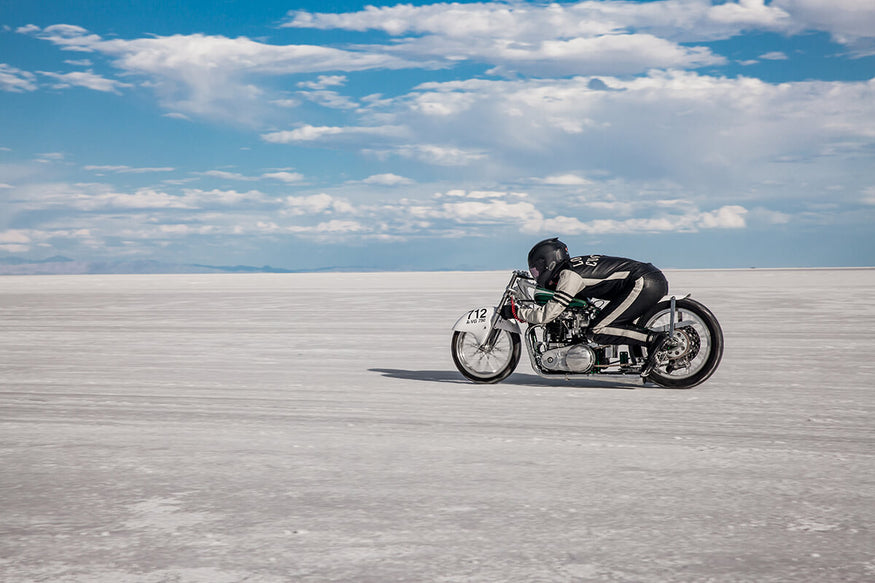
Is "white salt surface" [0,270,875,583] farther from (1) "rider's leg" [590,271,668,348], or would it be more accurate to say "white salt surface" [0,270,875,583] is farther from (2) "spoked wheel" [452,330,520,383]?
(1) "rider's leg" [590,271,668,348]

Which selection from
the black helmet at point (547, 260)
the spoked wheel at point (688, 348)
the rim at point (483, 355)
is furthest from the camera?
the rim at point (483, 355)

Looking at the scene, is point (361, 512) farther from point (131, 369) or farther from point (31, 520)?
point (131, 369)

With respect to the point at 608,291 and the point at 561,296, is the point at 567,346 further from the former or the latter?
the point at 608,291

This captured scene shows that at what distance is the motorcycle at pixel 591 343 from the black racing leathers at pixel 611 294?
0.36ft

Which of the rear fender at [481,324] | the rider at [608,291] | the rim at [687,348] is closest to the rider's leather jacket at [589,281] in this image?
the rider at [608,291]

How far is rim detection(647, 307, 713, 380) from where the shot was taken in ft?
30.6

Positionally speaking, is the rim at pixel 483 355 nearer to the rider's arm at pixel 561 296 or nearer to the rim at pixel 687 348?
the rider's arm at pixel 561 296

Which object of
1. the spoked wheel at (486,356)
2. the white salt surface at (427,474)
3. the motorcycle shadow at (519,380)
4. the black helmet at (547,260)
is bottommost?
the white salt surface at (427,474)

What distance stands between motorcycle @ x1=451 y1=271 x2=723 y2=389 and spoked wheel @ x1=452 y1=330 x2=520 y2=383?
0.04ft

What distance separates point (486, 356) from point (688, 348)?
214 cm

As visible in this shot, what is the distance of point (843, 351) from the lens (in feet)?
41.7

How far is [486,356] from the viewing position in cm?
1002

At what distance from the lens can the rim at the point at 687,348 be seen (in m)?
9.34

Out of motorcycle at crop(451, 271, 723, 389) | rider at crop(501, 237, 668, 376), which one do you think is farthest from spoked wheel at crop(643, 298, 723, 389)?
rider at crop(501, 237, 668, 376)
